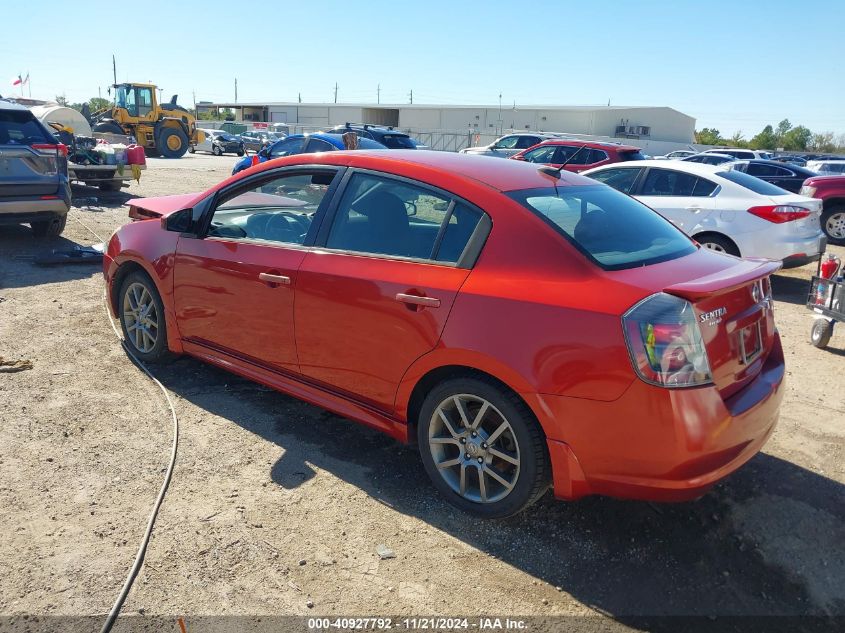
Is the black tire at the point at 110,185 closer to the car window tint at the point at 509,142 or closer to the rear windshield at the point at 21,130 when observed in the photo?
the rear windshield at the point at 21,130

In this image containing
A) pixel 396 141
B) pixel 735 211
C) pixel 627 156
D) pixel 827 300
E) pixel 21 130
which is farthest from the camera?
pixel 396 141

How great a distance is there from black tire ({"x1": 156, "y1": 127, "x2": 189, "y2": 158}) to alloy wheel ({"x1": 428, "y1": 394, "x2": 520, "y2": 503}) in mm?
30011

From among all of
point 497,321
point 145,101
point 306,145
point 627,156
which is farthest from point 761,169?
point 145,101

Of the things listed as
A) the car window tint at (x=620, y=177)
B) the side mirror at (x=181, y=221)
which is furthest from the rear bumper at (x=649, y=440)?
the car window tint at (x=620, y=177)

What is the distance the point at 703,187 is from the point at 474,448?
668 cm

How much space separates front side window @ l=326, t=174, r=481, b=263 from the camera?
322cm

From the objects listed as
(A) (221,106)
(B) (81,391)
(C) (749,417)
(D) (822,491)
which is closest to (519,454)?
(C) (749,417)

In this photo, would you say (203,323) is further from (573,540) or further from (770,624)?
(770,624)

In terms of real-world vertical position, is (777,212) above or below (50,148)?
below

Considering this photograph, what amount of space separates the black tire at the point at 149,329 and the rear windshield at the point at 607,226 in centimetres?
284

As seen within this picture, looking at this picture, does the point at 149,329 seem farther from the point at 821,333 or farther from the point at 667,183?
the point at 667,183

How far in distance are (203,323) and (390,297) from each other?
5.63ft

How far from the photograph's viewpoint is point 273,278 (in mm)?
3766

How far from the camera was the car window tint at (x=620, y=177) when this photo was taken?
353 inches
